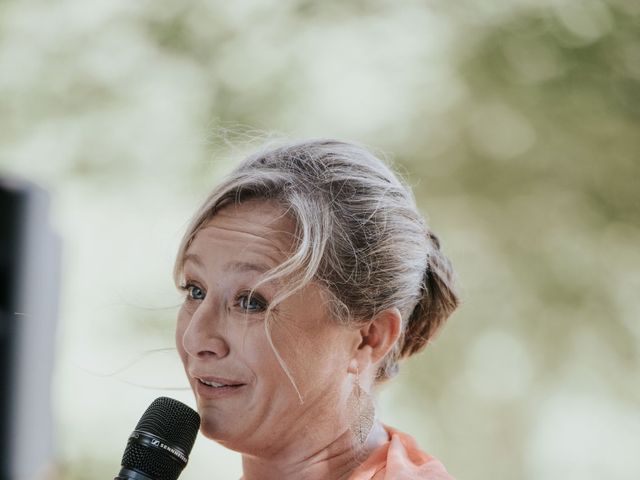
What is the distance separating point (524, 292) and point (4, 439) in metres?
4.40

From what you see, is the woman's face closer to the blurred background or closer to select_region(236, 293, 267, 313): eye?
select_region(236, 293, 267, 313): eye

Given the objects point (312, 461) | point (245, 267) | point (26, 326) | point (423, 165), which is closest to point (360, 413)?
point (312, 461)

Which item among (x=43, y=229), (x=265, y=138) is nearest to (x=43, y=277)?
(x=43, y=229)

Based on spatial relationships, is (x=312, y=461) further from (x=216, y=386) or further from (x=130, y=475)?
(x=130, y=475)

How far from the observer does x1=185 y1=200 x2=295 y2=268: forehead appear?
64.2 inches

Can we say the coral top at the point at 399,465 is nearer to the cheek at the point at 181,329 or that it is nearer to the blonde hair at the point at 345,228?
the blonde hair at the point at 345,228

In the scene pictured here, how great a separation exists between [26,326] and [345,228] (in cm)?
113

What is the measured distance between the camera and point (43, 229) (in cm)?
59

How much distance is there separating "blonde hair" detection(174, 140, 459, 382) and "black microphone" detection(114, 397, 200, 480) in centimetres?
18

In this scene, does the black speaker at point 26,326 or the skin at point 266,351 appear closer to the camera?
the black speaker at point 26,326

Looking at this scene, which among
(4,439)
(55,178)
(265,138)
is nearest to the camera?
(4,439)

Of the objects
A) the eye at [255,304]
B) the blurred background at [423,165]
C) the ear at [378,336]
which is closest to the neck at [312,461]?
the ear at [378,336]

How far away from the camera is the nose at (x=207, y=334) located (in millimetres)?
1593

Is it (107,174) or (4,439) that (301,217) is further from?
(107,174)
